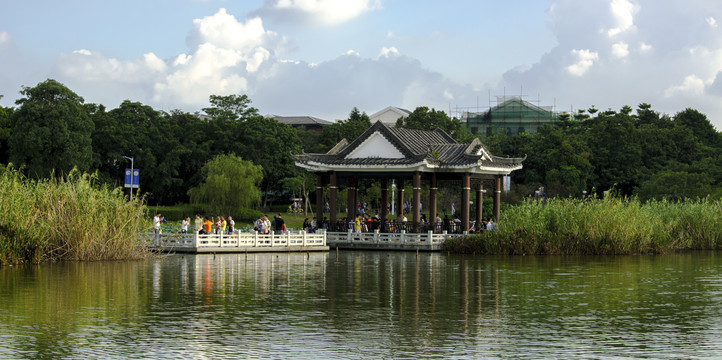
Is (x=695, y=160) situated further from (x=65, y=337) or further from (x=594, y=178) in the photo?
(x=65, y=337)

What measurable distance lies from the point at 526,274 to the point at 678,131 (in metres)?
52.2

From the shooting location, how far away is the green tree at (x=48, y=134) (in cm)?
6122

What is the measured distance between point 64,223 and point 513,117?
79214mm

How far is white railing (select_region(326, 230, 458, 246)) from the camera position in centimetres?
4332

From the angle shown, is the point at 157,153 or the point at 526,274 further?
the point at 157,153

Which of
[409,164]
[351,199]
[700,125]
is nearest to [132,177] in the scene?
[351,199]

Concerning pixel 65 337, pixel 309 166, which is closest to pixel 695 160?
pixel 309 166

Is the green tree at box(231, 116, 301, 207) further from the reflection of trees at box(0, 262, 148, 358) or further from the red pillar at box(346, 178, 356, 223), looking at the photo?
the reflection of trees at box(0, 262, 148, 358)

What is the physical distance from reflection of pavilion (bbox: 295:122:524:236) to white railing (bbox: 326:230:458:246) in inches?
62.8

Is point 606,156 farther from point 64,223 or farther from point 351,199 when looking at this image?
point 64,223

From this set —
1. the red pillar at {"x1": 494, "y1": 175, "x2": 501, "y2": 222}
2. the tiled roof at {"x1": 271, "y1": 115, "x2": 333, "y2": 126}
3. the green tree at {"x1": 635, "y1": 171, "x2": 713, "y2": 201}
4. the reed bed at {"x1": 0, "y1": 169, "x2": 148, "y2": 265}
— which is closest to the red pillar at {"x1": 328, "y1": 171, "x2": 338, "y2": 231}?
the red pillar at {"x1": 494, "y1": 175, "x2": 501, "y2": 222}

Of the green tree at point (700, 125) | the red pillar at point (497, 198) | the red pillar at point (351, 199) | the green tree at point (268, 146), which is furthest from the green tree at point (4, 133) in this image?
the green tree at point (700, 125)

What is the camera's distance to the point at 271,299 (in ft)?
72.7

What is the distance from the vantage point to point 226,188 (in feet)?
214
